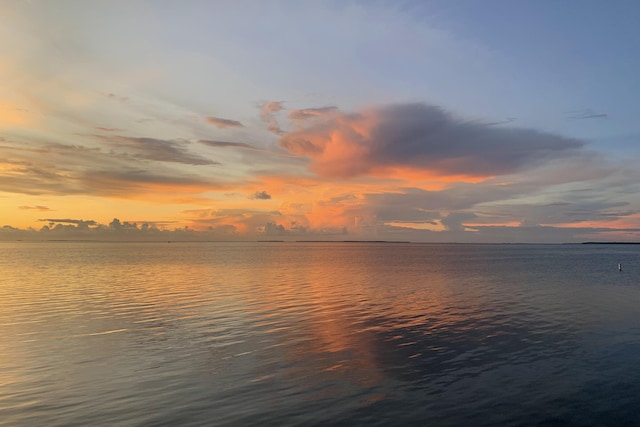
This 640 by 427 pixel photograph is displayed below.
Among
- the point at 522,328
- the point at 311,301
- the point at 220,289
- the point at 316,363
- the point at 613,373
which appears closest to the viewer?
the point at 613,373

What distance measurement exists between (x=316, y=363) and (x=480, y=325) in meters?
17.9

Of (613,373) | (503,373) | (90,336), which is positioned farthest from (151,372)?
(613,373)

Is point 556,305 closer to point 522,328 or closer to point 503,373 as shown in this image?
point 522,328

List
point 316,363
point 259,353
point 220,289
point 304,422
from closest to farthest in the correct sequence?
1. point 304,422
2. point 316,363
3. point 259,353
4. point 220,289

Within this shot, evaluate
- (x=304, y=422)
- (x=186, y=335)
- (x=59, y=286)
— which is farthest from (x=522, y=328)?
(x=59, y=286)

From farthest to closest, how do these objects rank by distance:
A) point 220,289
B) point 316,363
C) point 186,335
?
point 220,289, point 186,335, point 316,363

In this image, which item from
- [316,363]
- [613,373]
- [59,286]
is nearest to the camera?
[613,373]

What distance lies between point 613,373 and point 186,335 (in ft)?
93.0

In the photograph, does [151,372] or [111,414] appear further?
[151,372]

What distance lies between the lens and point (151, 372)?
78.9ft

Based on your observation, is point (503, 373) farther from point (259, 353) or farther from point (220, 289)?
point (220, 289)

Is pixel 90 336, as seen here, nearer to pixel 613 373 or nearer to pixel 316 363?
pixel 316 363

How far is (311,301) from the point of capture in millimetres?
51812

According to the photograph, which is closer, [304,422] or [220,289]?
[304,422]
